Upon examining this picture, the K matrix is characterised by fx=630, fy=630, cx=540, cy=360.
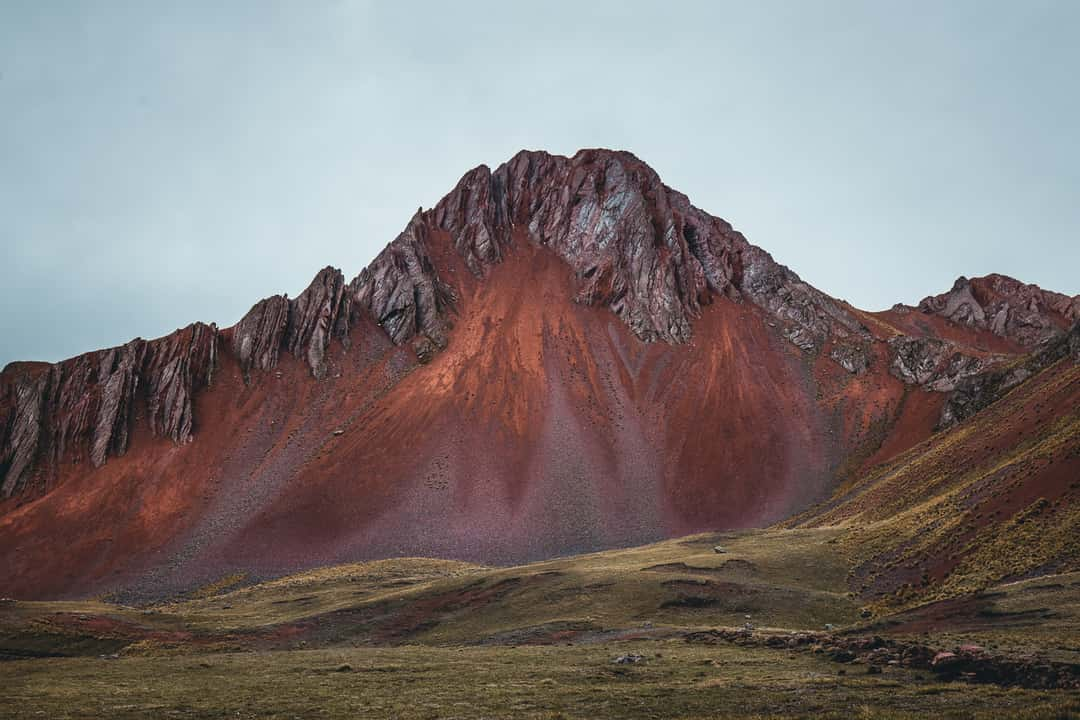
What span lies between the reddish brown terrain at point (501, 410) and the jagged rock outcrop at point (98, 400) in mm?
380

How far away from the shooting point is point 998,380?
286 ft

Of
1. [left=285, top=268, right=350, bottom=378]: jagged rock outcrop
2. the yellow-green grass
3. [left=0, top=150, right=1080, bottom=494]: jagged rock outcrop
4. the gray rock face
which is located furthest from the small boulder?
the gray rock face

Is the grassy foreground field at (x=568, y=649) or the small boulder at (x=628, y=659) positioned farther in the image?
the small boulder at (x=628, y=659)

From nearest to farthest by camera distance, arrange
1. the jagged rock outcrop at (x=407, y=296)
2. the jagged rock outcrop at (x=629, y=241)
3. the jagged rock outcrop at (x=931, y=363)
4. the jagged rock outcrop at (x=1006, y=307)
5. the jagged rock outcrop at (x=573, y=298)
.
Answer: the jagged rock outcrop at (x=573, y=298), the jagged rock outcrop at (x=931, y=363), the jagged rock outcrop at (x=407, y=296), the jagged rock outcrop at (x=629, y=241), the jagged rock outcrop at (x=1006, y=307)

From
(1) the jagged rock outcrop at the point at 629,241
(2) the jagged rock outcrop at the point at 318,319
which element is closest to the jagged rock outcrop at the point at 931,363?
(1) the jagged rock outcrop at the point at 629,241

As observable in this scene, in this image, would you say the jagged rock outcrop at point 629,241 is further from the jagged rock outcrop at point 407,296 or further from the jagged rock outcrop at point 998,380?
the jagged rock outcrop at point 998,380

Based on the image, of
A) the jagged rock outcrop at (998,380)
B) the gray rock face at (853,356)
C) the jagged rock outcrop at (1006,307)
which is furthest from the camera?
the jagged rock outcrop at (1006,307)

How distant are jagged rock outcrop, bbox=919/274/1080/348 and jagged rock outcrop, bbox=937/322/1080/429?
87080 mm

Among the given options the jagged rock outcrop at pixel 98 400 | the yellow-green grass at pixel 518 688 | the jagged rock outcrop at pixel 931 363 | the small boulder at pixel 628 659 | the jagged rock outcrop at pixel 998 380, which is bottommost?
the small boulder at pixel 628 659

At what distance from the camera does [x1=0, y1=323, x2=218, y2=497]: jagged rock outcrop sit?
97.9m

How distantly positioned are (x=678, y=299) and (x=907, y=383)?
46.2 meters

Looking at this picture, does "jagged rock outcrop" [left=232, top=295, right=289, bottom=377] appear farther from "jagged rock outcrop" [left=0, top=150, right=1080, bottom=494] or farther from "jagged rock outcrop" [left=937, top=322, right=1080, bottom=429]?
"jagged rock outcrop" [left=937, top=322, right=1080, bottom=429]

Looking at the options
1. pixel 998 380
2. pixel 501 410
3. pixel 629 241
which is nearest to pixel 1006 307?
pixel 998 380

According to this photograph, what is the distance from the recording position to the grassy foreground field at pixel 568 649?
18297mm
